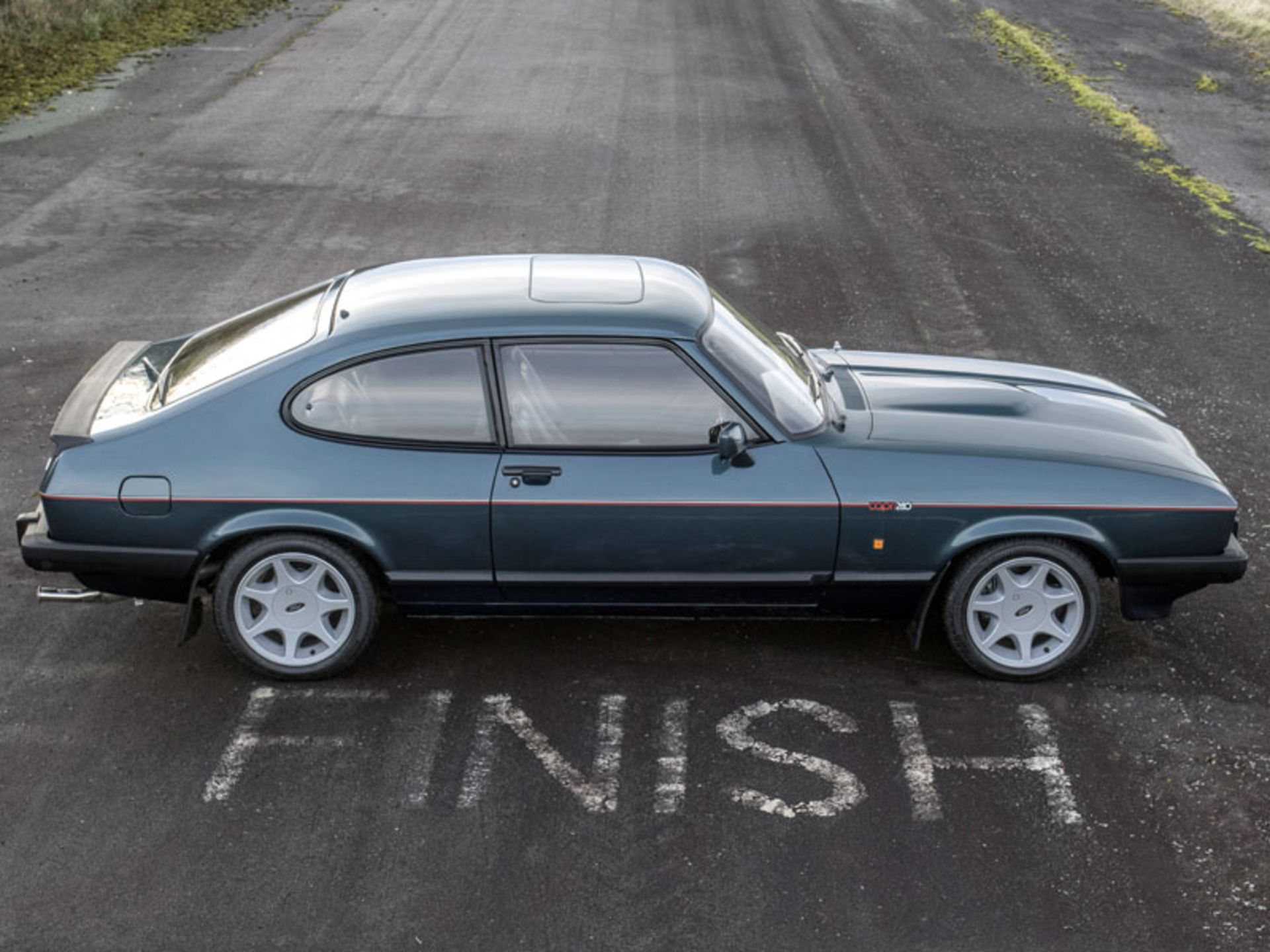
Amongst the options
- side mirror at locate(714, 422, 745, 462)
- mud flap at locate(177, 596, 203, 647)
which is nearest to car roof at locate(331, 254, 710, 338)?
side mirror at locate(714, 422, 745, 462)

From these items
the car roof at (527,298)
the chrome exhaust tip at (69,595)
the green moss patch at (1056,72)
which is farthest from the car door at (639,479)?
the green moss patch at (1056,72)

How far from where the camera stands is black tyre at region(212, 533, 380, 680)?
20.3ft

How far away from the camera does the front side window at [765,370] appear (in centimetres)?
625

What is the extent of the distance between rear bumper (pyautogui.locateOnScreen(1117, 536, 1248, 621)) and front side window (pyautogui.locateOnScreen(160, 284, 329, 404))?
140 inches

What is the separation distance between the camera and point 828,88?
18.0m

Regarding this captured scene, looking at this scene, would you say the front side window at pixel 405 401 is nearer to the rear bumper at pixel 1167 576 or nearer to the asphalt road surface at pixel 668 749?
the asphalt road surface at pixel 668 749

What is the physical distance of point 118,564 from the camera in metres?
6.15

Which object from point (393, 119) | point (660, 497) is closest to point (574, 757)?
point (660, 497)

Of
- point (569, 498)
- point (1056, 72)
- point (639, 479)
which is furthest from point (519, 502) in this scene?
point (1056, 72)

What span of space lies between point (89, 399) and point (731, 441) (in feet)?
9.27

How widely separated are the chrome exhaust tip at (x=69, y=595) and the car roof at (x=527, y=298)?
154 cm

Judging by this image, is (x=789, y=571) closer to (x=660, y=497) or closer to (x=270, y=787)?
(x=660, y=497)

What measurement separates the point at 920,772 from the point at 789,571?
38.5 inches

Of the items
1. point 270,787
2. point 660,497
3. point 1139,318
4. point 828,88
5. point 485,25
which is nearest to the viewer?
point 270,787
